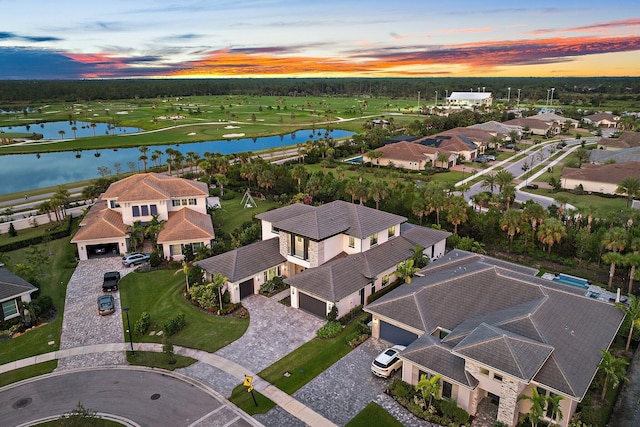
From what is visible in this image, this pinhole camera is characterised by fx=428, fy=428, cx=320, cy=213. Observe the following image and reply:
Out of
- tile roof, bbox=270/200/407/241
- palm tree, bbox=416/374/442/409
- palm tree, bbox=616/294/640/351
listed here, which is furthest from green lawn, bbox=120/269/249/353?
palm tree, bbox=616/294/640/351

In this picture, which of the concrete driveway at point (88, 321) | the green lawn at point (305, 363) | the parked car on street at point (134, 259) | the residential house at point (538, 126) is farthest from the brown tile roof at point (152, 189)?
the residential house at point (538, 126)

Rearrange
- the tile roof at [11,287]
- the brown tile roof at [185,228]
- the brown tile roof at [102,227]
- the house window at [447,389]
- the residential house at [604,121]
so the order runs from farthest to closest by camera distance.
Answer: the residential house at [604,121] < the brown tile roof at [102,227] < the brown tile roof at [185,228] < the tile roof at [11,287] < the house window at [447,389]

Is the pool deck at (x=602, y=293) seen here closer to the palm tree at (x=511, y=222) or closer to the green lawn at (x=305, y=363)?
the palm tree at (x=511, y=222)

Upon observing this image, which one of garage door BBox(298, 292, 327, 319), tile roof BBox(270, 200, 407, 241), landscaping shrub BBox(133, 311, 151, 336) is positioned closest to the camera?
landscaping shrub BBox(133, 311, 151, 336)

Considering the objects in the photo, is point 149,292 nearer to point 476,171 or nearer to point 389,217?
point 389,217

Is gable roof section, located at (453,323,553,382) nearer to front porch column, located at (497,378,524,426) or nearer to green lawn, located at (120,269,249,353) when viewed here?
front porch column, located at (497,378,524,426)

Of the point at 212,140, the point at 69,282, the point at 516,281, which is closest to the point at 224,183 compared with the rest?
the point at 69,282

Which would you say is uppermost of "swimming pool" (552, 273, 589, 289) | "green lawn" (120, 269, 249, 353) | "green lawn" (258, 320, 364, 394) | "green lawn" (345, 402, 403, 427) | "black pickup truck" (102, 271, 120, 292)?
"black pickup truck" (102, 271, 120, 292)
